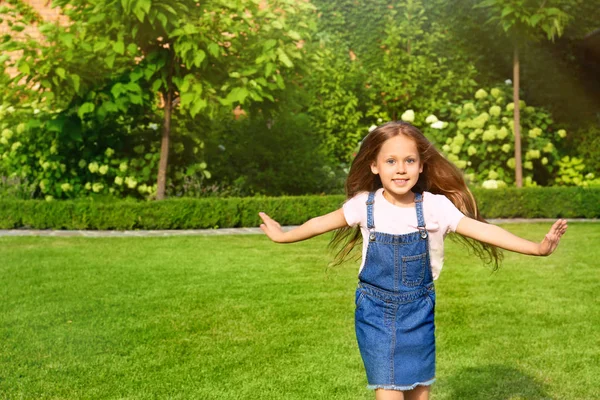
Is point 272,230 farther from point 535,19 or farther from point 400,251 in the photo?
point 535,19

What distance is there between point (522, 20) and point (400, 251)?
10389mm

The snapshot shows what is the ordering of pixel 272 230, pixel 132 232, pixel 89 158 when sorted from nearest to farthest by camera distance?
pixel 272 230 → pixel 132 232 → pixel 89 158

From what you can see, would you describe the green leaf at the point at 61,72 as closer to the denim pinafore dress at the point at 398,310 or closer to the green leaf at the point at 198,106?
the green leaf at the point at 198,106

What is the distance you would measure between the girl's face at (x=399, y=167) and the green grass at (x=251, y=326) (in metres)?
1.49

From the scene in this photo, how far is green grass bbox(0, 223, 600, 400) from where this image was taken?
4469mm

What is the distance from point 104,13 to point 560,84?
8367 mm

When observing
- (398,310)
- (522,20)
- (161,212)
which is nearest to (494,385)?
(398,310)

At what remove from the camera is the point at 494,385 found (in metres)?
4.44

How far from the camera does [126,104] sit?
432 inches

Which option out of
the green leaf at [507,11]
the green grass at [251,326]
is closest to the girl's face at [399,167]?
the green grass at [251,326]

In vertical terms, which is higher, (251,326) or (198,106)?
(198,106)

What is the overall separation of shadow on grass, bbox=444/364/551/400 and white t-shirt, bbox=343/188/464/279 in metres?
1.35

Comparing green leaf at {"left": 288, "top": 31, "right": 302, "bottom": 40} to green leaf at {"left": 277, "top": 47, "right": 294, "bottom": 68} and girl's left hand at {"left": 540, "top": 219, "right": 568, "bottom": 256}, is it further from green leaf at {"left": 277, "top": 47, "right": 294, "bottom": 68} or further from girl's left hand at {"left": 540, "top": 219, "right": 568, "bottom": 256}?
girl's left hand at {"left": 540, "top": 219, "right": 568, "bottom": 256}

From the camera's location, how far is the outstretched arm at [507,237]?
9.46 ft
